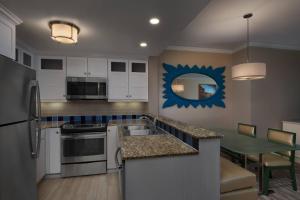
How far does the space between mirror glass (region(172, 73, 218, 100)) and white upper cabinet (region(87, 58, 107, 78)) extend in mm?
1587

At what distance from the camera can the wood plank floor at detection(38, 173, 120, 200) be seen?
236cm

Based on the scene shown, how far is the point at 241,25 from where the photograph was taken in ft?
9.36

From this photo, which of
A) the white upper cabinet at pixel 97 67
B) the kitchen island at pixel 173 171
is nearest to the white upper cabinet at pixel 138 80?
the white upper cabinet at pixel 97 67

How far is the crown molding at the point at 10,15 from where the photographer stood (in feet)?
5.77

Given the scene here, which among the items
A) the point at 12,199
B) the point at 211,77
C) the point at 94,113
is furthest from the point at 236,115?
the point at 12,199

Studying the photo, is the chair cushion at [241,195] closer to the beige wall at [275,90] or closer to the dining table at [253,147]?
the dining table at [253,147]

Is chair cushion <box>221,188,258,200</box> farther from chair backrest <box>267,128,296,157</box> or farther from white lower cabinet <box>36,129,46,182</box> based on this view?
Result: white lower cabinet <box>36,129,46,182</box>

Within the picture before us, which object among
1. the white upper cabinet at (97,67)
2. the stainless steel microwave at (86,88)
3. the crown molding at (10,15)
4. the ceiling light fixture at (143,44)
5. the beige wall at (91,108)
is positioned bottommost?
the beige wall at (91,108)

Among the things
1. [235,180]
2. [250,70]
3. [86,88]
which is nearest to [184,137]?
[235,180]

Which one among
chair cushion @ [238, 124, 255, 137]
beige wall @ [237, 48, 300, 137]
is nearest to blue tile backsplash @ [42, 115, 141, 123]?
chair cushion @ [238, 124, 255, 137]

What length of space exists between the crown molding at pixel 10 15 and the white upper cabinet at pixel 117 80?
65.2 inches

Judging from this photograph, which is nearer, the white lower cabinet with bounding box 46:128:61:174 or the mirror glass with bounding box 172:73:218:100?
the white lower cabinet with bounding box 46:128:61:174

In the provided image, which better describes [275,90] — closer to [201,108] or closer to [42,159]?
[201,108]

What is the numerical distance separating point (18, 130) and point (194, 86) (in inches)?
136
